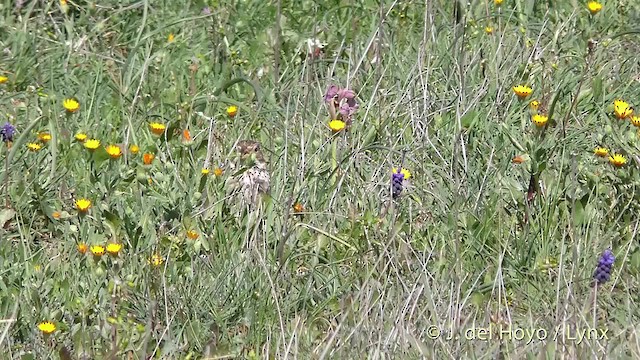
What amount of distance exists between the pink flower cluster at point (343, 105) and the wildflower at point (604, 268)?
1.12 metres

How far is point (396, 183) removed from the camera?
11.6 ft

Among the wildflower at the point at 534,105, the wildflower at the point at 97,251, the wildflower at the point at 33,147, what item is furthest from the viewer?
the wildflower at the point at 534,105

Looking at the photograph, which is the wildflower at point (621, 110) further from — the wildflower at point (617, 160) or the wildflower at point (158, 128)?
the wildflower at point (158, 128)

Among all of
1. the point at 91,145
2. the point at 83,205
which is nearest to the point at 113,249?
the point at 83,205

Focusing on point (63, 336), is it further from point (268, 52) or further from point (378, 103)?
point (268, 52)

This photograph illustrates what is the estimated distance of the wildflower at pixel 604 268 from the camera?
3.10 meters

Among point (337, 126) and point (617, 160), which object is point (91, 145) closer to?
point (337, 126)

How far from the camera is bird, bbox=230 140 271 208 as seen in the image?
3576mm

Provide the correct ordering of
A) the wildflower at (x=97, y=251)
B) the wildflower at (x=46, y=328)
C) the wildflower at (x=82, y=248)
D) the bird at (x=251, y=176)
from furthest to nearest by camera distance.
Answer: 1. the bird at (x=251, y=176)
2. the wildflower at (x=82, y=248)
3. the wildflower at (x=97, y=251)
4. the wildflower at (x=46, y=328)

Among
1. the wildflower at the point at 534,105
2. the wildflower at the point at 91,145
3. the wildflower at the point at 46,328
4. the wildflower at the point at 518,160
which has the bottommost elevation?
the wildflower at the point at 91,145

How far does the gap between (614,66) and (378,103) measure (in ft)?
2.95

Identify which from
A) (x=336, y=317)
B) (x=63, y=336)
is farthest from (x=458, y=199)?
(x=63, y=336)

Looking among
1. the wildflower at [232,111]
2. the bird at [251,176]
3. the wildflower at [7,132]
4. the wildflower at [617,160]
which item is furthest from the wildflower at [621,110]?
the wildflower at [7,132]

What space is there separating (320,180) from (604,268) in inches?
37.8
